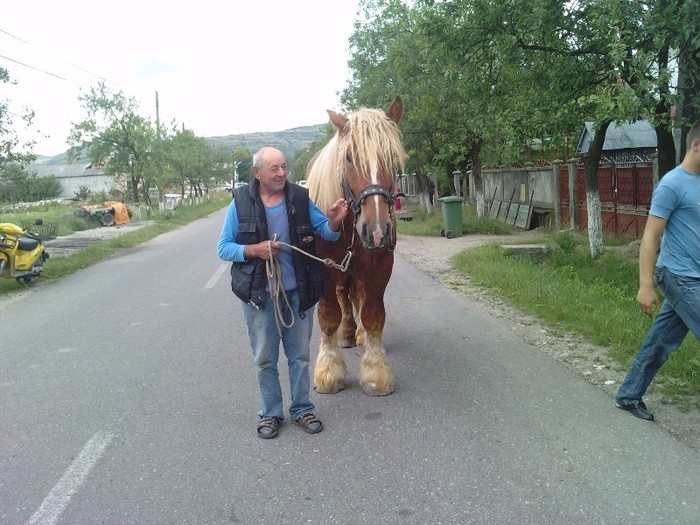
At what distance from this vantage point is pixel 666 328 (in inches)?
149

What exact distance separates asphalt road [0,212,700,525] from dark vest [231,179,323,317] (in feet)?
3.07

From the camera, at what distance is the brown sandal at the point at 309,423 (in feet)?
12.8

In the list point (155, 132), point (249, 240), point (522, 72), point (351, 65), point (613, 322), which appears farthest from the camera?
point (155, 132)

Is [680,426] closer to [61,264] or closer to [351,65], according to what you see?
[61,264]

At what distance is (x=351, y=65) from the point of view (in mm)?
28094

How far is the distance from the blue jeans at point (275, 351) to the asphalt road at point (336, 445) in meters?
0.21

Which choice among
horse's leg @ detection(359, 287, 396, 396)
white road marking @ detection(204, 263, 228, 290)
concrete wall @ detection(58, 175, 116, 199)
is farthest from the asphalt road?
concrete wall @ detection(58, 175, 116, 199)

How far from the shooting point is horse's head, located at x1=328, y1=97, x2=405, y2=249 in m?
3.72

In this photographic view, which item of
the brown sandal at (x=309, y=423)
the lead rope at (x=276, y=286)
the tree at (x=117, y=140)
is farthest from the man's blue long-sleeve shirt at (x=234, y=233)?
the tree at (x=117, y=140)

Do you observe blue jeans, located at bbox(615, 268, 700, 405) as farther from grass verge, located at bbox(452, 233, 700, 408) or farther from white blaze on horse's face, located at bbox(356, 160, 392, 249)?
white blaze on horse's face, located at bbox(356, 160, 392, 249)

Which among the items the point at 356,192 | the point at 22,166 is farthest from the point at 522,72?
the point at 22,166

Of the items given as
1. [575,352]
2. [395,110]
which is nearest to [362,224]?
[395,110]

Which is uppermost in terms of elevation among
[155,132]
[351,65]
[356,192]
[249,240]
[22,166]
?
[351,65]

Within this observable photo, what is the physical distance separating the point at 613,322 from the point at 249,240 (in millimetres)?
4289
